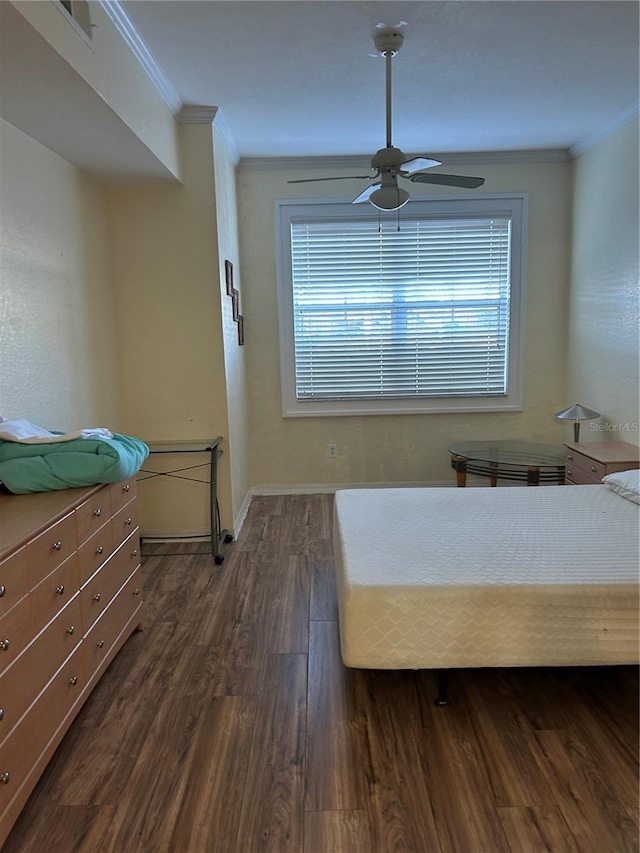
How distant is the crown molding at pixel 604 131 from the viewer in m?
3.43

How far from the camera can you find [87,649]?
194 cm

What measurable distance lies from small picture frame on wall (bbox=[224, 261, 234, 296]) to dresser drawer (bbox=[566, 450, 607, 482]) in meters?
2.67

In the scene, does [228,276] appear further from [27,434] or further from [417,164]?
[27,434]

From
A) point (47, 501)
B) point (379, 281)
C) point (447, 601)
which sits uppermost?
point (379, 281)

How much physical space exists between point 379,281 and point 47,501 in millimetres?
3435

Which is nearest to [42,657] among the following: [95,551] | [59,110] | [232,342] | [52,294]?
[95,551]

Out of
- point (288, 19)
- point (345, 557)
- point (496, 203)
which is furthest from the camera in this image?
point (496, 203)

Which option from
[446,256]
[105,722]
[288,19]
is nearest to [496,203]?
[446,256]

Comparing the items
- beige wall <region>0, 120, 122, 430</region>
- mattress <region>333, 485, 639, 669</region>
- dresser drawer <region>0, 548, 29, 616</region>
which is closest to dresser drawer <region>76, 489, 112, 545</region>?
dresser drawer <region>0, 548, 29, 616</region>

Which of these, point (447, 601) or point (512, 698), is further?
point (512, 698)

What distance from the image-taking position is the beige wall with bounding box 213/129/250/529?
361 cm

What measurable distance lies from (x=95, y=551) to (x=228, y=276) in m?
2.38

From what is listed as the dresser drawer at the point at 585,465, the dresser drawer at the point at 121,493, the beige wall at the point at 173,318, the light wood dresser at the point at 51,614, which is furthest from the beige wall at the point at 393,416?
the light wood dresser at the point at 51,614

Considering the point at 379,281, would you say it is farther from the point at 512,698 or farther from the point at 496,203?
the point at 512,698
